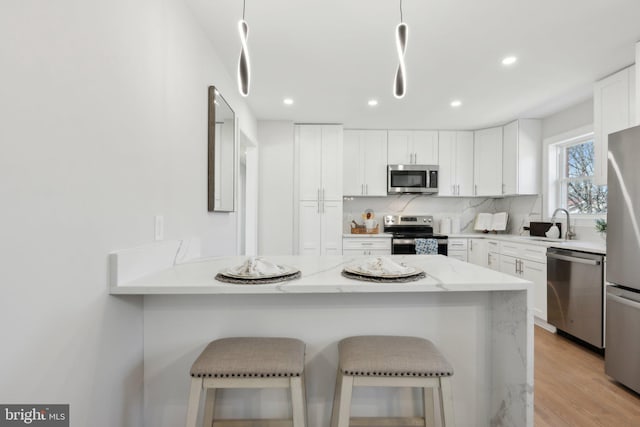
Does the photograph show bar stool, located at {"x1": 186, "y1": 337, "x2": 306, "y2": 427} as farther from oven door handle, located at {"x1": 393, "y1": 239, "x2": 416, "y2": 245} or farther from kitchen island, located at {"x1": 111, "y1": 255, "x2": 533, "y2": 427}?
oven door handle, located at {"x1": 393, "y1": 239, "x2": 416, "y2": 245}

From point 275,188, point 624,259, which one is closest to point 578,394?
point 624,259

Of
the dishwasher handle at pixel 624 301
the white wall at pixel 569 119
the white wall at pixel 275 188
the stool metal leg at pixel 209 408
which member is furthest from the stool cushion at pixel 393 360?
the white wall at pixel 569 119

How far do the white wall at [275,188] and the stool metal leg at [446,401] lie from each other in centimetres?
315

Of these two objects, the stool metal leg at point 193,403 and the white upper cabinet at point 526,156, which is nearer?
the stool metal leg at point 193,403

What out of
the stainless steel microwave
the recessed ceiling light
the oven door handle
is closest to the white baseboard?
the oven door handle

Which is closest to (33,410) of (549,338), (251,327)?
(251,327)

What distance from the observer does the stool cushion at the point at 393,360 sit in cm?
108

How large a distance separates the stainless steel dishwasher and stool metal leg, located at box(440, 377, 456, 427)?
229 cm

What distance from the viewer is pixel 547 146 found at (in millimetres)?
3879

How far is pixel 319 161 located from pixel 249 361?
11.2 ft

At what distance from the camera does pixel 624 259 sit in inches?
79.5

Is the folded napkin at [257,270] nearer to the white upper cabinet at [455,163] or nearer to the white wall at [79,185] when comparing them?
the white wall at [79,185]

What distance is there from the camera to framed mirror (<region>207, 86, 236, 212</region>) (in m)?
2.14

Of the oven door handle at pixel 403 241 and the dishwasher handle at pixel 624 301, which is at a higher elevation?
the oven door handle at pixel 403 241
